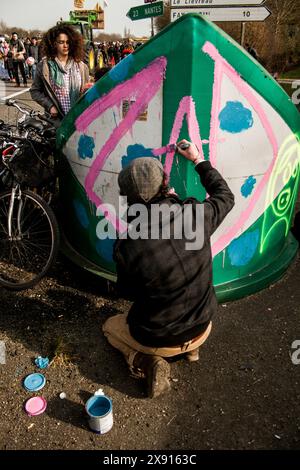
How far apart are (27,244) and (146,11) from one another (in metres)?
4.65

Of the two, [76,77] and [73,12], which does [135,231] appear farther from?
[73,12]

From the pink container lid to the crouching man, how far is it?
54 centimetres

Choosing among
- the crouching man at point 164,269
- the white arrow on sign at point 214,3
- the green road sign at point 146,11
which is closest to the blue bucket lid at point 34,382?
the crouching man at point 164,269

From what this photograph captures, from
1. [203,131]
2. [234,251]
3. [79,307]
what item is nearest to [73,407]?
[79,307]

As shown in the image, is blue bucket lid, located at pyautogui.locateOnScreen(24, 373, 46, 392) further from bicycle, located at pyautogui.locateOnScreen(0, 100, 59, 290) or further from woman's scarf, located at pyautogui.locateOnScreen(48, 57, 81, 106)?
woman's scarf, located at pyautogui.locateOnScreen(48, 57, 81, 106)

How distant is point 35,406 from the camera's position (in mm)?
2207

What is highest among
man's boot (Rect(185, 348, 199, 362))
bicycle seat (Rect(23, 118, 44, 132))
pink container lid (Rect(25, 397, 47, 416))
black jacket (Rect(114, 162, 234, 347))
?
bicycle seat (Rect(23, 118, 44, 132))

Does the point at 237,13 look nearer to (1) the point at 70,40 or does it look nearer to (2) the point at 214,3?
(2) the point at 214,3

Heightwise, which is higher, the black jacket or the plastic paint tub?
the black jacket

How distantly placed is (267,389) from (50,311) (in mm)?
1636

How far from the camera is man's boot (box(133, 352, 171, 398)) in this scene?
220 cm

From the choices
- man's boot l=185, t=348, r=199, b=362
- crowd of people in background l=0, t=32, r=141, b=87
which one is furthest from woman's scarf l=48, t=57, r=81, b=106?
crowd of people in background l=0, t=32, r=141, b=87

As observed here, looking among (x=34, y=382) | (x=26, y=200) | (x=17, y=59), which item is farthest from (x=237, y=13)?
(x=17, y=59)

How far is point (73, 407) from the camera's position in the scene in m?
2.22
